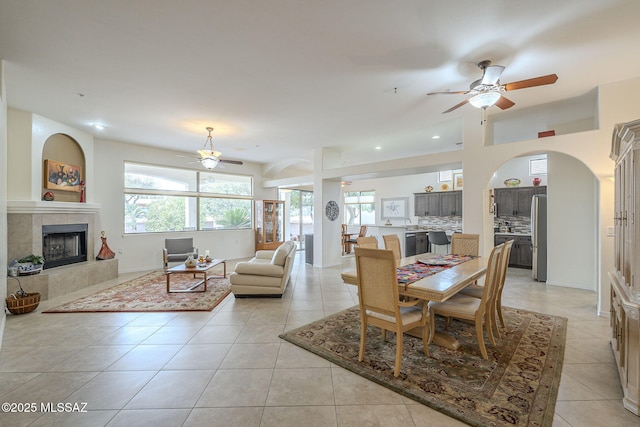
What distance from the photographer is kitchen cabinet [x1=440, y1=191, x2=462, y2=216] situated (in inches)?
316

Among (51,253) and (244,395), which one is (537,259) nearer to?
(244,395)

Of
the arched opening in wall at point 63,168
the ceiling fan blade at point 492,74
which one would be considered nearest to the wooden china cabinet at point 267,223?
the arched opening in wall at point 63,168

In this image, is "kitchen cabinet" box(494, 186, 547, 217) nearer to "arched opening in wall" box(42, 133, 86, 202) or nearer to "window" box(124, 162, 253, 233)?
"window" box(124, 162, 253, 233)

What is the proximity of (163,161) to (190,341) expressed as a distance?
5.65 metres

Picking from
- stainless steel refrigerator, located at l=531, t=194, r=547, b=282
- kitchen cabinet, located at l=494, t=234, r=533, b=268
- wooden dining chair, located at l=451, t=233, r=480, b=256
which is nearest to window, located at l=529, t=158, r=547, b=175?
kitchen cabinet, located at l=494, t=234, r=533, b=268

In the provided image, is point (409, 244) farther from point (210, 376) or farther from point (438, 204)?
point (210, 376)

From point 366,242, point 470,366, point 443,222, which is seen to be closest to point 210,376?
point 470,366

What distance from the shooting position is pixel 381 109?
4.40 metres

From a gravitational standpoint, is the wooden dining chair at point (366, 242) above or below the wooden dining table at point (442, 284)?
above

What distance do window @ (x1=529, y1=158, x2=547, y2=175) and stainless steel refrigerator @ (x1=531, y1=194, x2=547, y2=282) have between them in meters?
1.84

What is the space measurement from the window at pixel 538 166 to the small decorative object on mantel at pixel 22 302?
10.2 meters

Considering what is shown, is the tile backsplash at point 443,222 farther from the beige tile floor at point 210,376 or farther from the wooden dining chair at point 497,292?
the wooden dining chair at point 497,292

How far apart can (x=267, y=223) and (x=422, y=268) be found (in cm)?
666

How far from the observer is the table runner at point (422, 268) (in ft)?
8.72
